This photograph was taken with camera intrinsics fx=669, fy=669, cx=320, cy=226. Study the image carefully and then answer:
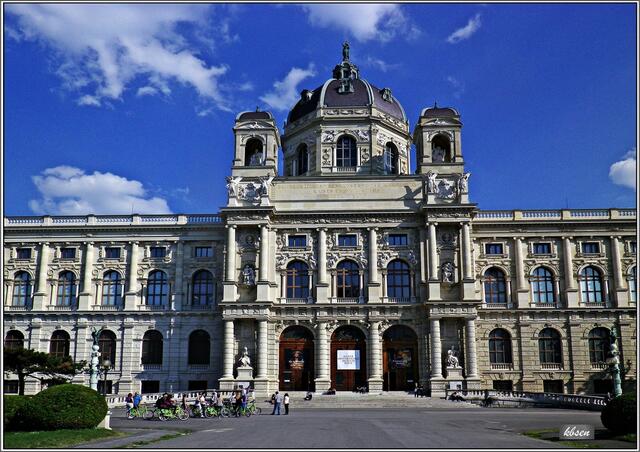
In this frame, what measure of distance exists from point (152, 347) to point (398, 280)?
24512 millimetres

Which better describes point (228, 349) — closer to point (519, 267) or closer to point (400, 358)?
point (400, 358)

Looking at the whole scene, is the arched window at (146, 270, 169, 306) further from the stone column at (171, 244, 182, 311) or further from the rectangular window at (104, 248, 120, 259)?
the rectangular window at (104, 248, 120, 259)

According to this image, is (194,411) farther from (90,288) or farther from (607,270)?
(607,270)

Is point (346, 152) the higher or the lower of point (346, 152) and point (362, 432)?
the higher

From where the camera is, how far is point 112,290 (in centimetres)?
6638

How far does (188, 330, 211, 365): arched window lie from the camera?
211 feet

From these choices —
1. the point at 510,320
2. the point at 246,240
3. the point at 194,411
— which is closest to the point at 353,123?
the point at 246,240

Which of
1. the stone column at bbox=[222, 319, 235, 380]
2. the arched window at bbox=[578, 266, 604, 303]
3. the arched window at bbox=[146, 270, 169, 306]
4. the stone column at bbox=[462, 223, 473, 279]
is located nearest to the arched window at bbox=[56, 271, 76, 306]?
the arched window at bbox=[146, 270, 169, 306]

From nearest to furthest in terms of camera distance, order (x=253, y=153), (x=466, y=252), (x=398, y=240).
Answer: (x=466, y=252) < (x=398, y=240) < (x=253, y=153)

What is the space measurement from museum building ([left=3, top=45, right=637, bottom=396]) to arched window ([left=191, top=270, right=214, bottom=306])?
0.14 metres

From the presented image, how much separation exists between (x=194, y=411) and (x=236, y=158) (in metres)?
32.6

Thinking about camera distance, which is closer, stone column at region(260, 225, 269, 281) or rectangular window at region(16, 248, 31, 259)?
stone column at region(260, 225, 269, 281)

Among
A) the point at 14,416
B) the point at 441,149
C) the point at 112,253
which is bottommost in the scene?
the point at 14,416

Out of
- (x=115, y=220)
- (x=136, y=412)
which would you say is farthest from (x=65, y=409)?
(x=115, y=220)
